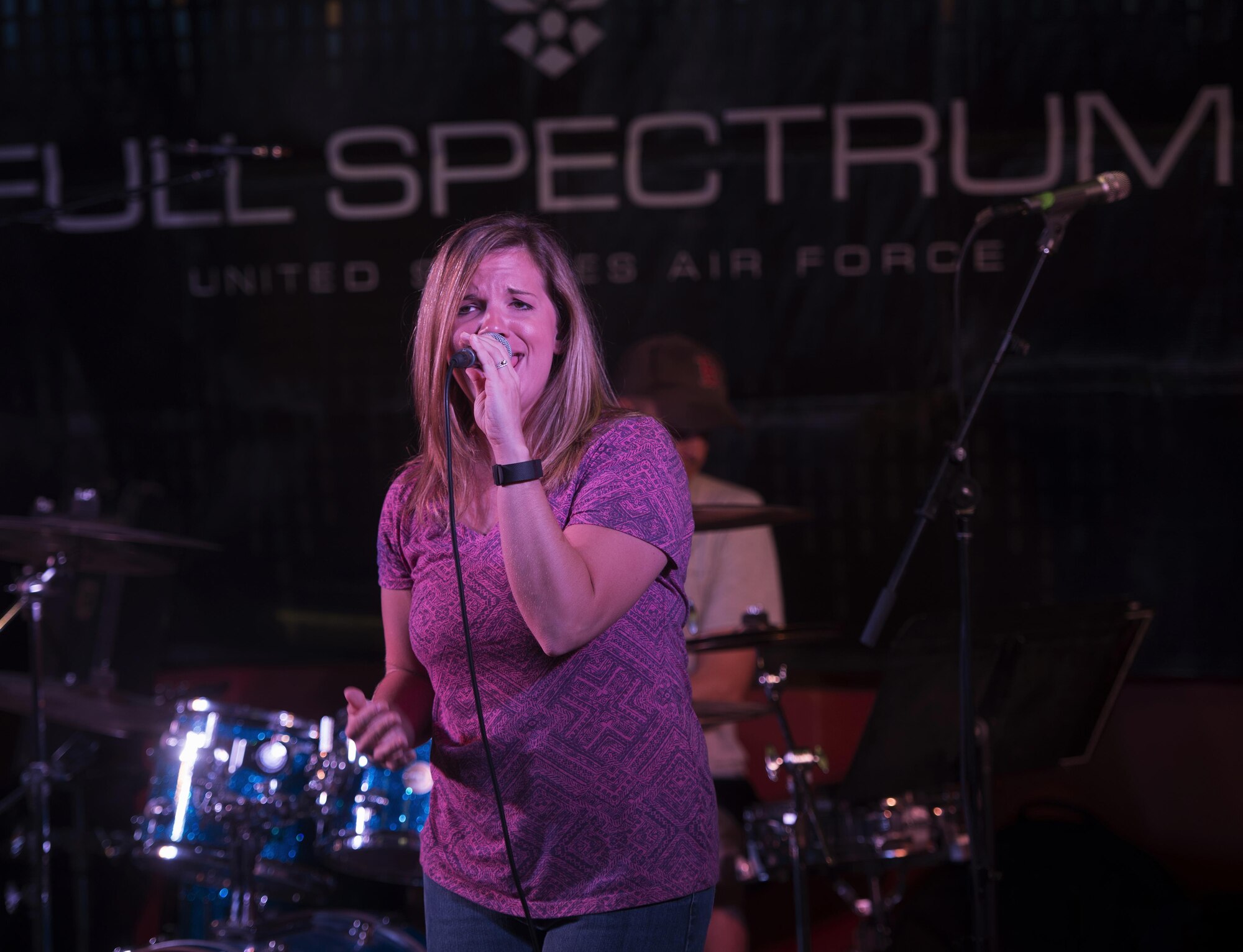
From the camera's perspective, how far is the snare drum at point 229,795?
116 inches

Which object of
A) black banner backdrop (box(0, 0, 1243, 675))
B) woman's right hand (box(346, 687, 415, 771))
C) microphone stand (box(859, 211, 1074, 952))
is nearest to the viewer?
woman's right hand (box(346, 687, 415, 771))

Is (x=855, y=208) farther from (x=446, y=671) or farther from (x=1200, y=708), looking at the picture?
(x=446, y=671)

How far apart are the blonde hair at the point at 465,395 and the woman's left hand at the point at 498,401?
12 cm

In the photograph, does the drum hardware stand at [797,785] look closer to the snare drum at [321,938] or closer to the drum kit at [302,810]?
the drum kit at [302,810]

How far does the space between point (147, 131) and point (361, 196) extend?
0.77 m

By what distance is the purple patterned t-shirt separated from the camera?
59.7 inches

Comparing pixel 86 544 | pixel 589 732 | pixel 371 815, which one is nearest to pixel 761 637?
pixel 371 815

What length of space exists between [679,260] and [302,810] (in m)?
2.03

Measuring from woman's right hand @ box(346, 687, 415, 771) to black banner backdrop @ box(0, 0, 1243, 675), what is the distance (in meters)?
2.47

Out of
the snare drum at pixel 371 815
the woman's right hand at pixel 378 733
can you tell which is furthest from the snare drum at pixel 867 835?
the woman's right hand at pixel 378 733

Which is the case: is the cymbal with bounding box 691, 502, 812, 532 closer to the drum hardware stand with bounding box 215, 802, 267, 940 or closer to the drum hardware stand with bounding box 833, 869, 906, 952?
the drum hardware stand with bounding box 833, 869, 906, 952

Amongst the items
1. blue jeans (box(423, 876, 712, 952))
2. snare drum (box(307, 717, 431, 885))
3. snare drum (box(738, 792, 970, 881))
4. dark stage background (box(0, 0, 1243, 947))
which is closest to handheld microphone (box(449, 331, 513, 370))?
blue jeans (box(423, 876, 712, 952))

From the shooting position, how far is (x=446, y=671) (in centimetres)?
163

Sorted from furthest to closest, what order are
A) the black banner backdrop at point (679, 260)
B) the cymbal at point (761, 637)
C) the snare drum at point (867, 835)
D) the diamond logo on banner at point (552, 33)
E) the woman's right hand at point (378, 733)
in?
1. the diamond logo on banner at point (552, 33)
2. the black banner backdrop at point (679, 260)
3. the snare drum at point (867, 835)
4. the cymbal at point (761, 637)
5. the woman's right hand at point (378, 733)
